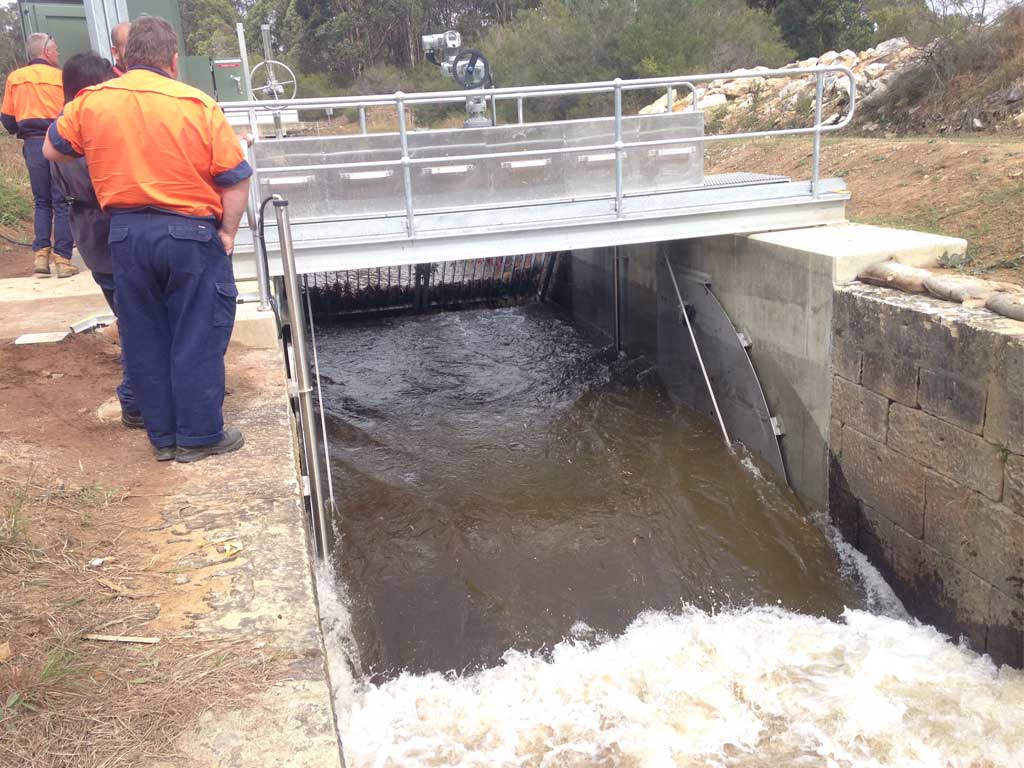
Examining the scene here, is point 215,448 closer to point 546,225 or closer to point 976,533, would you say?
point 546,225

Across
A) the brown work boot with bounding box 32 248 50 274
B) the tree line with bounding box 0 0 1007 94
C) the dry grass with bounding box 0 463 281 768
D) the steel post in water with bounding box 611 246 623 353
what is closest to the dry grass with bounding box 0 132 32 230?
the brown work boot with bounding box 32 248 50 274

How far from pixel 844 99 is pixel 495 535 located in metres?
11.3

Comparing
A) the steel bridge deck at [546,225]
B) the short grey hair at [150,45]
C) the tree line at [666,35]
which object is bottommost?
the steel bridge deck at [546,225]

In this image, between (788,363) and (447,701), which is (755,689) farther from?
(788,363)

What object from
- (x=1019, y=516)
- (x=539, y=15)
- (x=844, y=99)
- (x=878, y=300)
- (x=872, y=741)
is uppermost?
(x=539, y=15)

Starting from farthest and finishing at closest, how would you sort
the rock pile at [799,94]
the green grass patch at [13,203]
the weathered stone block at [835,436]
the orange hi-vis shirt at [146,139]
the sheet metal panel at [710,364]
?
the rock pile at [799,94] < the green grass patch at [13,203] < the sheet metal panel at [710,364] < the weathered stone block at [835,436] < the orange hi-vis shirt at [146,139]

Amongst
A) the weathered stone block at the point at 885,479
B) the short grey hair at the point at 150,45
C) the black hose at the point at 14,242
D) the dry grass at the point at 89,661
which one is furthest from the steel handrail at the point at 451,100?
the black hose at the point at 14,242

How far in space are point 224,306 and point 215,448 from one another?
26.3 inches

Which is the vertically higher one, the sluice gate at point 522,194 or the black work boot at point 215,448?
the sluice gate at point 522,194

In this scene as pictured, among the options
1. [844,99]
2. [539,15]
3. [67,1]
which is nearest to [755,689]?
[67,1]

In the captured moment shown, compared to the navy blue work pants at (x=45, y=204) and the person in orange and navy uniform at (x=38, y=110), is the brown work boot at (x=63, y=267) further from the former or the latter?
the person in orange and navy uniform at (x=38, y=110)

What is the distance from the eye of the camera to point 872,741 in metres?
4.73

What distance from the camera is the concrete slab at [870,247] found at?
6488 millimetres

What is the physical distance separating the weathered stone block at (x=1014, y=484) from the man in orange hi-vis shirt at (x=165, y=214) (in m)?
4.32
